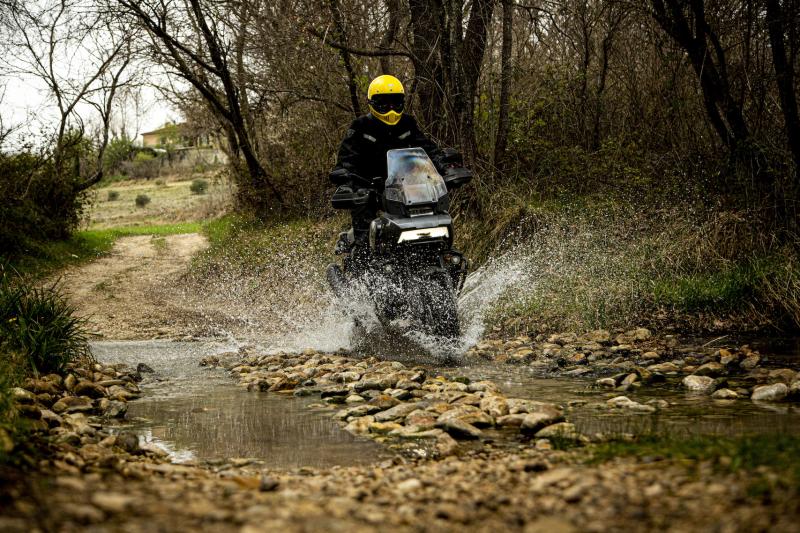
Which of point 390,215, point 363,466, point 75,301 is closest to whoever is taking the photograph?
point 363,466

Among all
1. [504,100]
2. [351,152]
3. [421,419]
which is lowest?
[421,419]

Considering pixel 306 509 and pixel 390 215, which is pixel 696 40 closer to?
pixel 390 215

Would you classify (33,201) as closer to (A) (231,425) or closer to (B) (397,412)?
(A) (231,425)

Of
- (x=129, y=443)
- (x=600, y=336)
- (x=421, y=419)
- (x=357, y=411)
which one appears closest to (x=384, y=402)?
(x=357, y=411)

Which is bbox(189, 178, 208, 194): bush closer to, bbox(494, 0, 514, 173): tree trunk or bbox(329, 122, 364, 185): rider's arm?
bbox(494, 0, 514, 173): tree trunk

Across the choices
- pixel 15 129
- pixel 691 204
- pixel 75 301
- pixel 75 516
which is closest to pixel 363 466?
pixel 75 516

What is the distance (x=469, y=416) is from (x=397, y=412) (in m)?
0.56

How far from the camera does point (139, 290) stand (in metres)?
14.8

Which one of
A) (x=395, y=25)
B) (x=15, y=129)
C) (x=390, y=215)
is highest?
(x=395, y=25)

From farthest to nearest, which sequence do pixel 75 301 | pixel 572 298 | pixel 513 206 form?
pixel 75 301, pixel 513 206, pixel 572 298

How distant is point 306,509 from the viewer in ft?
9.26

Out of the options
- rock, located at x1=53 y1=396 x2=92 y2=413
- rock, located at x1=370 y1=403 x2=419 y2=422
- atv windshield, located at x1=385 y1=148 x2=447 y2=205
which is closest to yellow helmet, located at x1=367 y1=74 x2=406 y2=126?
atv windshield, located at x1=385 y1=148 x2=447 y2=205

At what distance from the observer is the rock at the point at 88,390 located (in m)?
6.15

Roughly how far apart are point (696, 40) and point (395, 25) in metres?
6.12
